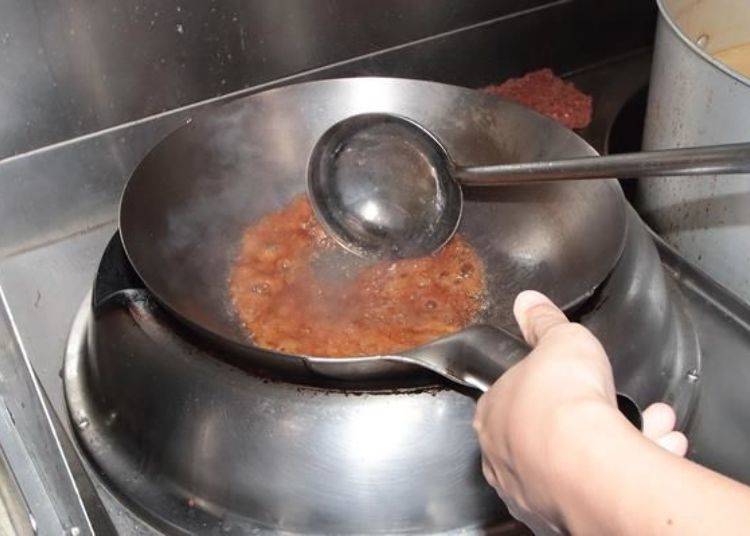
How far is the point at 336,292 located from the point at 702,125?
A: 34 centimetres

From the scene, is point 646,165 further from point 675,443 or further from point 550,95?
point 550,95

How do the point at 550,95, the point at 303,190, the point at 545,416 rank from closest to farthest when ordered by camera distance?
the point at 545,416, the point at 303,190, the point at 550,95

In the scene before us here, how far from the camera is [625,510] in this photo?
39 centimetres

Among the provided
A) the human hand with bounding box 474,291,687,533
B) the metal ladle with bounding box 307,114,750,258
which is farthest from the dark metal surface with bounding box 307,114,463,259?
the human hand with bounding box 474,291,687,533

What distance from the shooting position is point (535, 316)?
20.0 inches

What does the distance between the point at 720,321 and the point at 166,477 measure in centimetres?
50

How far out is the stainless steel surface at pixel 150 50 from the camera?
2.62 feet

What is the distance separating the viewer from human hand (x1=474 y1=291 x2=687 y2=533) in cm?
42

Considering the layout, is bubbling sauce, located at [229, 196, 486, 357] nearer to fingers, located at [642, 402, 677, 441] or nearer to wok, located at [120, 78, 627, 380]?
wok, located at [120, 78, 627, 380]

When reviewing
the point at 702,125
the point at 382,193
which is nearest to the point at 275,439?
the point at 382,193

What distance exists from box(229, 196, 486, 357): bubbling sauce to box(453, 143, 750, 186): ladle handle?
0.12m

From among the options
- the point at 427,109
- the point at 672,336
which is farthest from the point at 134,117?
the point at 672,336

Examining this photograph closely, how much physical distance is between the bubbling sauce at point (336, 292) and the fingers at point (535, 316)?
185 millimetres

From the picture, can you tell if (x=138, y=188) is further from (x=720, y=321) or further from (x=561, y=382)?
(x=720, y=321)
